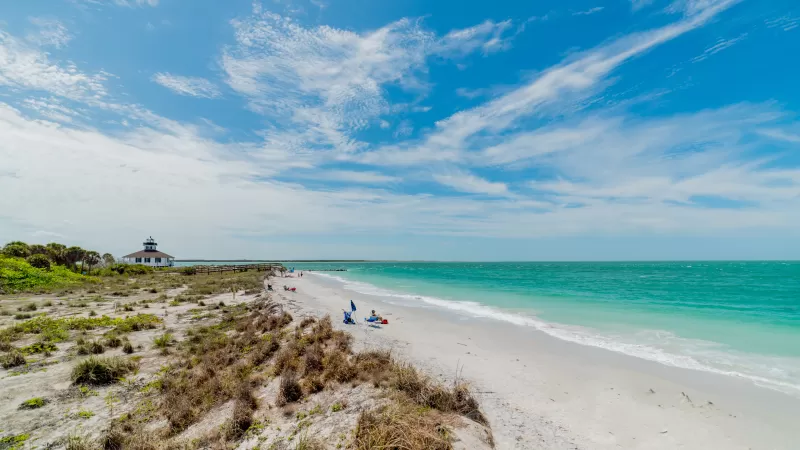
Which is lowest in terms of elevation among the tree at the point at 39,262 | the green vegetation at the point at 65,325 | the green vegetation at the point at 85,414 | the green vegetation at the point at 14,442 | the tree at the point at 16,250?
the green vegetation at the point at 14,442

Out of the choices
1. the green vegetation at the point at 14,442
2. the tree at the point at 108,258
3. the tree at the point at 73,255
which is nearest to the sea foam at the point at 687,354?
the green vegetation at the point at 14,442

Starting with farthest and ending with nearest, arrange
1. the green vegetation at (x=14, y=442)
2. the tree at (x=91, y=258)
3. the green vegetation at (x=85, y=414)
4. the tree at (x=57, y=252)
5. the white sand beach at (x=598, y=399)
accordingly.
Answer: the tree at (x=91, y=258)
the tree at (x=57, y=252)
the green vegetation at (x=85, y=414)
the white sand beach at (x=598, y=399)
the green vegetation at (x=14, y=442)

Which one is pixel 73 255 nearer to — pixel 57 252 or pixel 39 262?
pixel 57 252

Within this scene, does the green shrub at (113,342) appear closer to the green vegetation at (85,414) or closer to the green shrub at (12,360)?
the green shrub at (12,360)

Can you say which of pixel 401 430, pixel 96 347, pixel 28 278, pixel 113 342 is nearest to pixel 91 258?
pixel 28 278

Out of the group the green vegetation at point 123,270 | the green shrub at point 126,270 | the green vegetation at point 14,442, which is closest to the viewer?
the green vegetation at point 14,442

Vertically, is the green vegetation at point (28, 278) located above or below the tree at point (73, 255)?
below

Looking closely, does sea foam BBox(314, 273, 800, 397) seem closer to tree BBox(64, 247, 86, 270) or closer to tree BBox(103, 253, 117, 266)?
tree BBox(64, 247, 86, 270)

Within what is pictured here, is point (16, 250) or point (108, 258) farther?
point (108, 258)

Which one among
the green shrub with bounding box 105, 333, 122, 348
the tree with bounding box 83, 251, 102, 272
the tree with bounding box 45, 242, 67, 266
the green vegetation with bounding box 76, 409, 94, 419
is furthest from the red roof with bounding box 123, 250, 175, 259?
the green vegetation with bounding box 76, 409, 94, 419
